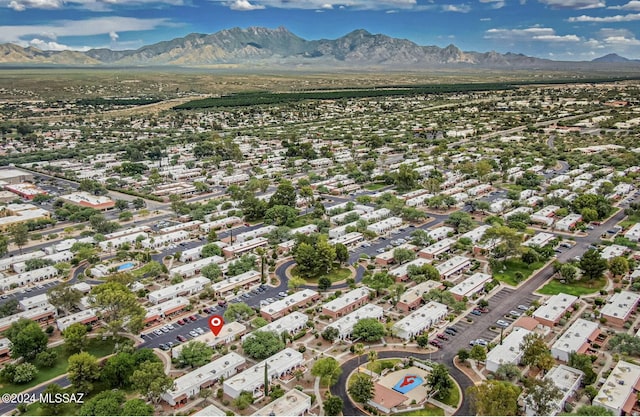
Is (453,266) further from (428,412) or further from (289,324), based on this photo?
(428,412)

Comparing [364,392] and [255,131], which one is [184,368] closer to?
[364,392]

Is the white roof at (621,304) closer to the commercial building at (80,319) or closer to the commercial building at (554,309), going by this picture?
the commercial building at (554,309)

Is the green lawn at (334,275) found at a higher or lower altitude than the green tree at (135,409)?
lower

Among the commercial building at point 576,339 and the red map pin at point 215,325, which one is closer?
the commercial building at point 576,339

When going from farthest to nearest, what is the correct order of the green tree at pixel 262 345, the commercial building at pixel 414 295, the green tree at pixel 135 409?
the commercial building at pixel 414 295, the green tree at pixel 262 345, the green tree at pixel 135 409

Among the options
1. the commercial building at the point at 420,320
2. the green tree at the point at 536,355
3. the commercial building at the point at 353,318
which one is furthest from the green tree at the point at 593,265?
the commercial building at the point at 353,318

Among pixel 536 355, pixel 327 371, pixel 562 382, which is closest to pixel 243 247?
pixel 327 371

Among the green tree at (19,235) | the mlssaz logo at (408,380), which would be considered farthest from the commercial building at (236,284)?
the green tree at (19,235)

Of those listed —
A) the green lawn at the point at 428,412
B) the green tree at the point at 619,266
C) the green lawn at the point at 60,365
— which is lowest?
the green lawn at the point at 60,365

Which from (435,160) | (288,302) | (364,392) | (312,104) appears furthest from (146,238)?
(312,104)

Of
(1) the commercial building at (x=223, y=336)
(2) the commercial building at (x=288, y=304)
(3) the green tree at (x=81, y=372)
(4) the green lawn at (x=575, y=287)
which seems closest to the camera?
(3) the green tree at (x=81, y=372)
